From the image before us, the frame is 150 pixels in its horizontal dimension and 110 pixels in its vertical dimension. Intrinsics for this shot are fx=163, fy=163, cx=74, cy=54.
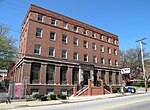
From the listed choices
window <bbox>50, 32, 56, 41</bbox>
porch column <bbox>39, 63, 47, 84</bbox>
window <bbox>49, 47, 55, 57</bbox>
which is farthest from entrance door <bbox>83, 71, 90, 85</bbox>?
window <bbox>50, 32, 56, 41</bbox>

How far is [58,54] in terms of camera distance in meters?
29.8

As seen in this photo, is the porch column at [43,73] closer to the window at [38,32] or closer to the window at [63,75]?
the window at [63,75]

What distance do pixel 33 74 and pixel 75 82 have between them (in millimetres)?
8776

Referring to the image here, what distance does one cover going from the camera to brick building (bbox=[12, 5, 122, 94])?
2661 cm

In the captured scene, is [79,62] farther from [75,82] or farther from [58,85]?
[58,85]

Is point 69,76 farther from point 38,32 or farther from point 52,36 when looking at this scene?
point 38,32

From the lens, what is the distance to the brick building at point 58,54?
26609 mm

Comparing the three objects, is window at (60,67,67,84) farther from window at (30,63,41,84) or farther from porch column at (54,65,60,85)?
window at (30,63,41,84)

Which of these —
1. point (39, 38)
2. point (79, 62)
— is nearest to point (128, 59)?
point (79, 62)

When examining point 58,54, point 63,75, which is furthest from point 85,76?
point 58,54

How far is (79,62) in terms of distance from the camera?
32625 mm

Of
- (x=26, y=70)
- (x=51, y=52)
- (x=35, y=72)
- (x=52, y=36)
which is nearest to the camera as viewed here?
(x=26, y=70)

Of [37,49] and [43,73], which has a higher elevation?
[37,49]

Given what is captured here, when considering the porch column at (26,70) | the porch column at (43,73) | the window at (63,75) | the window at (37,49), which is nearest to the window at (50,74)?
the porch column at (43,73)
